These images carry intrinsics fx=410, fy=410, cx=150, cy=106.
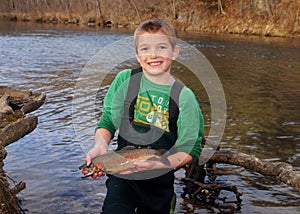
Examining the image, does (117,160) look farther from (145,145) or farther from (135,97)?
(135,97)

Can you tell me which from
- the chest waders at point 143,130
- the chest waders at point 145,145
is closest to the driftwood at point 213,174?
the chest waders at point 145,145

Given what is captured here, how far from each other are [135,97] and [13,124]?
6645 mm

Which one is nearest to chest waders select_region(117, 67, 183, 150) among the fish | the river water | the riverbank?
the fish

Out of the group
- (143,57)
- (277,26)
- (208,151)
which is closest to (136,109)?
(143,57)

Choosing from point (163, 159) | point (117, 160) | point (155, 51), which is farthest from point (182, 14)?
point (117, 160)

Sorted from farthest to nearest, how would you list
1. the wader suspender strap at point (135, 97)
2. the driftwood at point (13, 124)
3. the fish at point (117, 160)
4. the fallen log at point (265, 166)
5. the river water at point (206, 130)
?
the river water at point (206, 130) → the fallen log at point (265, 166) → the driftwood at point (13, 124) → the wader suspender strap at point (135, 97) → the fish at point (117, 160)

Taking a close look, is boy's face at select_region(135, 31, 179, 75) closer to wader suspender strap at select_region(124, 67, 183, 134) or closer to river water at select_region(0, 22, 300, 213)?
wader suspender strap at select_region(124, 67, 183, 134)

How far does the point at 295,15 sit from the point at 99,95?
3451cm

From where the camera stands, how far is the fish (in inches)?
139

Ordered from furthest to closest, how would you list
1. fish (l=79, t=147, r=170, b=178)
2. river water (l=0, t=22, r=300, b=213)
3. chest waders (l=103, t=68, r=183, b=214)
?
river water (l=0, t=22, r=300, b=213)
chest waders (l=103, t=68, r=183, b=214)
fish (l=79, t=147, r=170, b=178)

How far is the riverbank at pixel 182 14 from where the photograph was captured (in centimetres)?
4594

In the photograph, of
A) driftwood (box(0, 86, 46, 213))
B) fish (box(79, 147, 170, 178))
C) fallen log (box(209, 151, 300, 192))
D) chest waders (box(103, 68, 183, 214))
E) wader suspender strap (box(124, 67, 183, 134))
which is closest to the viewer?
fish (box(79, 147, 170, 178))

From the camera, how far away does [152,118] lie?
13.2ft

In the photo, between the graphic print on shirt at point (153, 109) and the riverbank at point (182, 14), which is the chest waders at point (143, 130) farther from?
the riverbank at point (182, 14)
